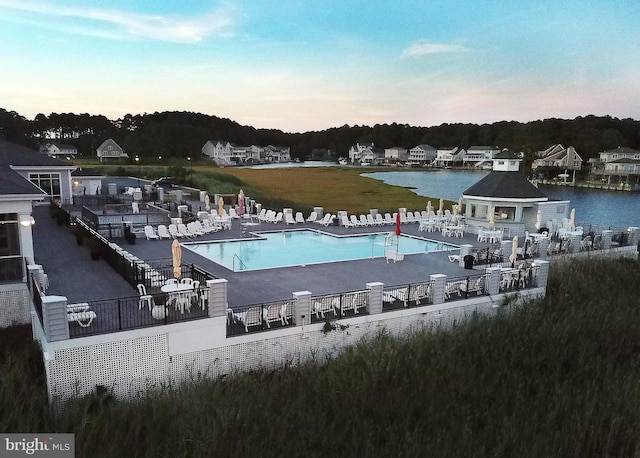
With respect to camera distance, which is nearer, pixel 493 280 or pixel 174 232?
pixel 493 280

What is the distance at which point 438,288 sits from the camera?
44.2ft

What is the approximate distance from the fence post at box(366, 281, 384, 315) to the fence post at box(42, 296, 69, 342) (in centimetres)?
729

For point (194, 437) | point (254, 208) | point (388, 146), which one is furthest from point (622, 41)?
point (388, 146)

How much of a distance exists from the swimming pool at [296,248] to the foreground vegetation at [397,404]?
698 centimetres

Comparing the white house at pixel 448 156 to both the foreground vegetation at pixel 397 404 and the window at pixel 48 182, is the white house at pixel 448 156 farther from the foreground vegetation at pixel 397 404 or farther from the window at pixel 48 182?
the foreground vegetation at pixel 397 404

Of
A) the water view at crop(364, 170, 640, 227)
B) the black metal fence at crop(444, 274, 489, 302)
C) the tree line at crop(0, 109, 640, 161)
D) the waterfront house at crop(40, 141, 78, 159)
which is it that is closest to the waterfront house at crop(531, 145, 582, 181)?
the tree line at crop(0, 109, 640, 161)

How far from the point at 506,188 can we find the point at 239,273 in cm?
1733

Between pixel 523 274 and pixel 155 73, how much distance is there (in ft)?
164

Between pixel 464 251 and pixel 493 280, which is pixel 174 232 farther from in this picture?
pixel 493 280

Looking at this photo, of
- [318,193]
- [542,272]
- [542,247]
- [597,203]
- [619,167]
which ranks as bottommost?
[597,203]

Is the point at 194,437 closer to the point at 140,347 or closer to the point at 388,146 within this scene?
the point at 140,347

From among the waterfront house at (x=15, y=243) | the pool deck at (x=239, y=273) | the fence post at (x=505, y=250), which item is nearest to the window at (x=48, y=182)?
the pool deck at (x=239, y=273)

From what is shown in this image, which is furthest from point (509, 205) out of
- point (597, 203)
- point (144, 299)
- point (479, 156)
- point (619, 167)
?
point (479, 156)

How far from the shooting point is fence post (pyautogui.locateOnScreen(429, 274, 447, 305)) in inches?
526
